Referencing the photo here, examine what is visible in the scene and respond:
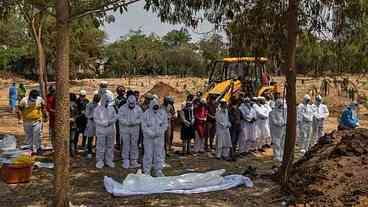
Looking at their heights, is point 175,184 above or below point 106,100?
below

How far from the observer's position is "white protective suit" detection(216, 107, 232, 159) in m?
14.0

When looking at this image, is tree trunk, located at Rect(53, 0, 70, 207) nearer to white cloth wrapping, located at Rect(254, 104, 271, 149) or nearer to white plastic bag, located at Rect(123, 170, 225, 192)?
white plastic bag, located at Rect(123, 170, 225, 192)

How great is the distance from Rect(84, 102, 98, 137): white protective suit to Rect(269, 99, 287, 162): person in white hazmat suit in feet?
14.2

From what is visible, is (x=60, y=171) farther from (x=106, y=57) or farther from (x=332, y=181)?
(x=106, y=57)

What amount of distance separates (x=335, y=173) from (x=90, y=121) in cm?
560

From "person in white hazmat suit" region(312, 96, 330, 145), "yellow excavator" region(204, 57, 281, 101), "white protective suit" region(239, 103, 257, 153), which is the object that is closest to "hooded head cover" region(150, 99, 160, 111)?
"white protective suit" region(239, 103, 257, 153)

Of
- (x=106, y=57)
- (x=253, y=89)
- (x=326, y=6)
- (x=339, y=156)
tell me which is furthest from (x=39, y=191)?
(x=106, y=57)

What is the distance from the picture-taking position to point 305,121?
15375 mm

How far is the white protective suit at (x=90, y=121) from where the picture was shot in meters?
13.1

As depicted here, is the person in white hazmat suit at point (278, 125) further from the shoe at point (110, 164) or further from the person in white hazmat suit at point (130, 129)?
the shoe at point (110, 164)

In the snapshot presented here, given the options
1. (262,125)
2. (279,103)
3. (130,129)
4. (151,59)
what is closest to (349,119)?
(279,103)

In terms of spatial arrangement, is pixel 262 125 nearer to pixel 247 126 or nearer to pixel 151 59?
pixel 247 126

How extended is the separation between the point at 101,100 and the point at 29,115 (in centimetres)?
182

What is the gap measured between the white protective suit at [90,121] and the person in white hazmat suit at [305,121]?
18.2 ft
